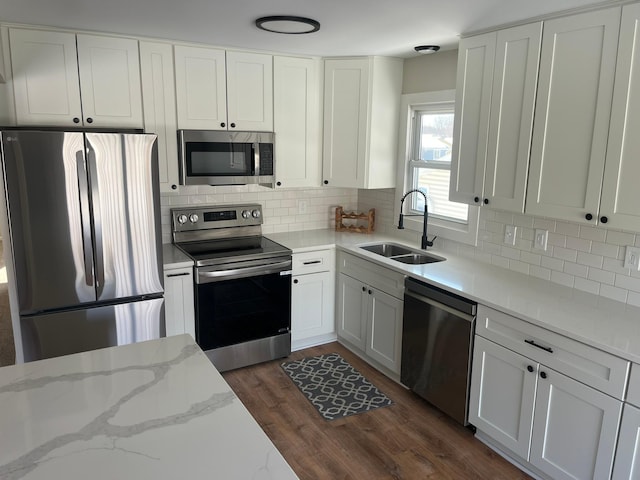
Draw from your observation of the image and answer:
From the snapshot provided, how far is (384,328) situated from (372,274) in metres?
0.39

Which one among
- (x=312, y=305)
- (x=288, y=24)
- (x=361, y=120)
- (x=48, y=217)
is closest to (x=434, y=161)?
(x=361, y=120)

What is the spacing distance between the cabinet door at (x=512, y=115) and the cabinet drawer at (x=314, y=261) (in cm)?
142

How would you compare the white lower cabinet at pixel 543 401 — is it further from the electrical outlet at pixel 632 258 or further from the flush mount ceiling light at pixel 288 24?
the flush mount ceiling light at pixel 288 24

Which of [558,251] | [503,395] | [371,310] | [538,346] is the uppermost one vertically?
[558,251]

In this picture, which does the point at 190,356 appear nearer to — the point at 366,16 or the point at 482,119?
the point at 366,16

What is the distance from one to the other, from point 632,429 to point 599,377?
0.73 feet

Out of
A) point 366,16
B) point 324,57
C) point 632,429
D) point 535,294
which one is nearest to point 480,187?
point 535,294

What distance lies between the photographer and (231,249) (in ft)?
11.8

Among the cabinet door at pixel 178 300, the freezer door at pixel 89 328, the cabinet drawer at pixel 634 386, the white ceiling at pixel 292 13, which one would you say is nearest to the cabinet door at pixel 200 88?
the white ceiling at pixel 292 13

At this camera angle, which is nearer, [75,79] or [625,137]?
[625,137]

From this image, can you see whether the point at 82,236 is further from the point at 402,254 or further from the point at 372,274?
the point at 402,254

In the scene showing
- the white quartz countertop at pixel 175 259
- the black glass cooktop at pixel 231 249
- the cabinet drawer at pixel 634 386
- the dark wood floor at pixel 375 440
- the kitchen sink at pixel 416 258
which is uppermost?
the black glass cooktop at pixel 231 249

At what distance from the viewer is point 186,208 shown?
3.73 m

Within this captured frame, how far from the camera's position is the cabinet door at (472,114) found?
2.79m
